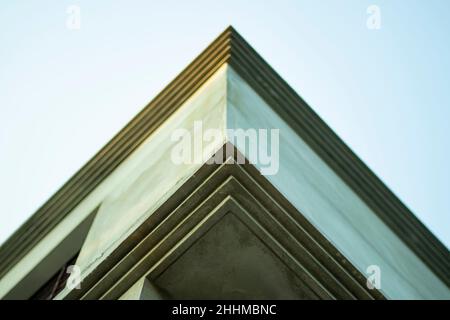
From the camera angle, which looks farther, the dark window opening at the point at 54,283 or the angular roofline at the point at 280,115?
the angular roofline at the point at 280,115

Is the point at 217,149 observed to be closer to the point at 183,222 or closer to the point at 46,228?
the point at 183,222

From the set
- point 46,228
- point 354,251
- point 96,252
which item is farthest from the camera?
point 46,228

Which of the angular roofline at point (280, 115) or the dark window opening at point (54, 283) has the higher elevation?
the angular roofline at point (280, 115)

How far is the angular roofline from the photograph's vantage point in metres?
8.83

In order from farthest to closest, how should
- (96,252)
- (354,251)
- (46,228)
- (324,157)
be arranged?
(46,228), (324,157), (354,251), (96,252)

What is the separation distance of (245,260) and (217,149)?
90 centimetres

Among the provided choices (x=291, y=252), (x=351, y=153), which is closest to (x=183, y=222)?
(x=291, y=252)

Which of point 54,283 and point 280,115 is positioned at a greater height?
point 280,115

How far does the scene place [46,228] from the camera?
10.2m

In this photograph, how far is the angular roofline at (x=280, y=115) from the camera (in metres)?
8.83

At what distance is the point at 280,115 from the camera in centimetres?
885

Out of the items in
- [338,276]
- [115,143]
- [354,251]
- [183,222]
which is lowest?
[338,276]

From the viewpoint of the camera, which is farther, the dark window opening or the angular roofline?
the angular roofline

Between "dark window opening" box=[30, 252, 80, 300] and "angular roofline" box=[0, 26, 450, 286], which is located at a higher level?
"angular roofline" box=[0, 26, 450, 286]
